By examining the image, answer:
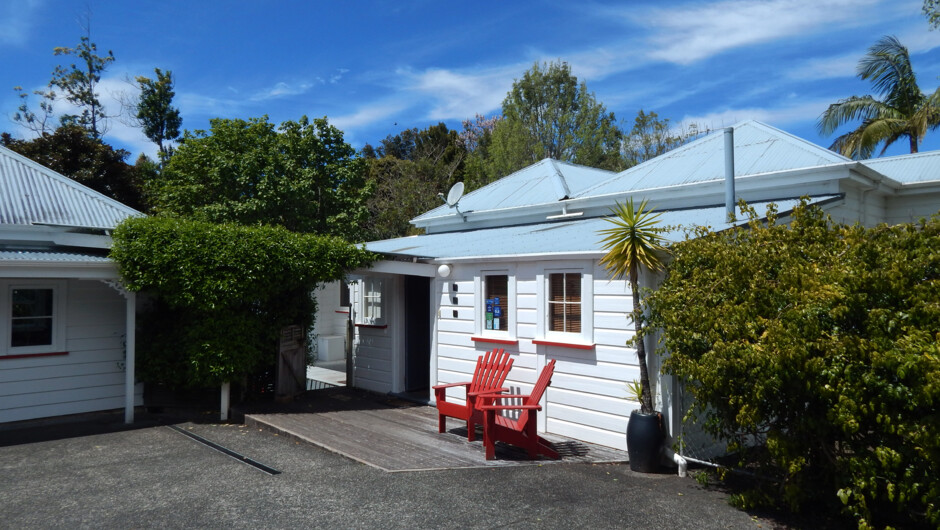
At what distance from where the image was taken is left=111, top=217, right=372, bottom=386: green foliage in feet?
27.6

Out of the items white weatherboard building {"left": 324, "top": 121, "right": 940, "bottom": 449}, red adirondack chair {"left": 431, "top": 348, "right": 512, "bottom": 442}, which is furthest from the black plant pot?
red adirondack chair {"left": 431, "top": 348, "right": 512, "bottom": 442}

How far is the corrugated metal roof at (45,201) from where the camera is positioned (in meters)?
9.26

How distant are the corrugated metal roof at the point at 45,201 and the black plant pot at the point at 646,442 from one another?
8.76 meters

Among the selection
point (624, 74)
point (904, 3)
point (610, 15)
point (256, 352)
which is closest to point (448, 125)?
point (624, 74)

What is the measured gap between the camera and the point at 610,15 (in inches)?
539

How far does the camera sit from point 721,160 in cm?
1070

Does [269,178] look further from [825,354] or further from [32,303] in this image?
[825,354]

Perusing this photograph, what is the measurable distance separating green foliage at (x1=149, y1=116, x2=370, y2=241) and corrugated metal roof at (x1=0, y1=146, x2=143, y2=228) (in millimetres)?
5975

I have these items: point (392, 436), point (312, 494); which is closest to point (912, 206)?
point (392, 436)

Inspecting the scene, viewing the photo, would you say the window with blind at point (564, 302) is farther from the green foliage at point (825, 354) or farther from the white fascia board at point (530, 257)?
the green foliage at point (825, 354)

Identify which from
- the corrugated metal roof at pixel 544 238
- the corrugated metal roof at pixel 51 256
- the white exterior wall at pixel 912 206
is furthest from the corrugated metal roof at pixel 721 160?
the corrugated metal roof at pixel 51 256

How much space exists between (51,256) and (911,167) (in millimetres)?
15136

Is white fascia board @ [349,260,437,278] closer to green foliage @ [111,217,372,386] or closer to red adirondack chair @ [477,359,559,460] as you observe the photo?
green foliage @ [111,217,372,386]

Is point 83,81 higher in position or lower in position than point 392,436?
higher
